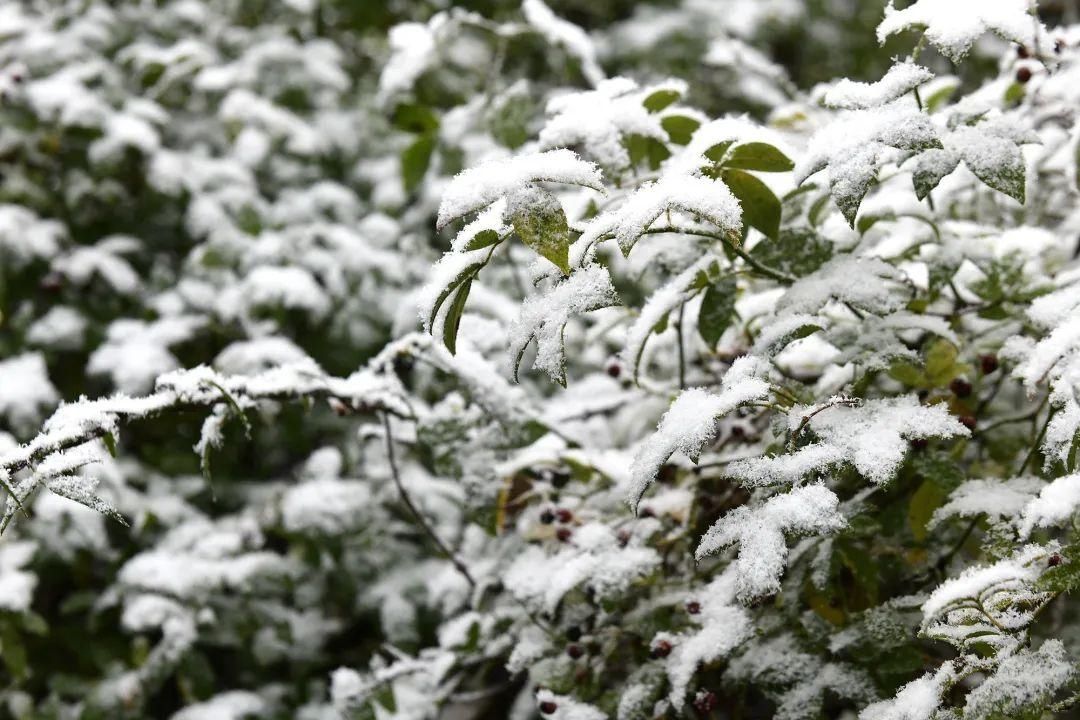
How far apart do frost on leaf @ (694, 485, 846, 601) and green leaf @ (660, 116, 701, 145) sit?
66cm

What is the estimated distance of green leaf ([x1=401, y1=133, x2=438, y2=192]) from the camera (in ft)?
7.13

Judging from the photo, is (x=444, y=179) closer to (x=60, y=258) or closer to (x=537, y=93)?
(x=537, y=93)

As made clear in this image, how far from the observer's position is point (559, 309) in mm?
1155

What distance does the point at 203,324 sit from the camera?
2504mm

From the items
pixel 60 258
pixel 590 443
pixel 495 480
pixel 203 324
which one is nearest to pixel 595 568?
pixel 495 480

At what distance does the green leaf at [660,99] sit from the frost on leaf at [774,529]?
2.19 ft

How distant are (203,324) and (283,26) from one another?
122 cm

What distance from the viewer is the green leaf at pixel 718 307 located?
1.46 meters

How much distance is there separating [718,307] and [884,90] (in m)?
0.37

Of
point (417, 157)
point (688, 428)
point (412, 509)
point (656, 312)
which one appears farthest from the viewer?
point (417, 157)

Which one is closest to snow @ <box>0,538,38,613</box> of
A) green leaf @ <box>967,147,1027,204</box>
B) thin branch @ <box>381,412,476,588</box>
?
thin branch @ <box>381,412,476,588</box>

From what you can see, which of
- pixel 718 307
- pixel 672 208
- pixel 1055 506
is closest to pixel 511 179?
pixel 672 208

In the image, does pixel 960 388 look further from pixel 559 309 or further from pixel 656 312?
pixel 559 309

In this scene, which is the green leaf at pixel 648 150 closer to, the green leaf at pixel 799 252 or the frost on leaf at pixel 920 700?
the green leaf at pixel 799 252
